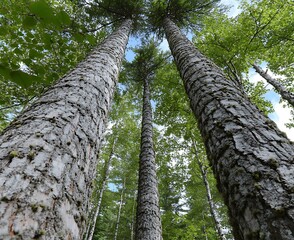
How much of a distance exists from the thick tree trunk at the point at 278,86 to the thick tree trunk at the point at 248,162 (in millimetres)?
7730

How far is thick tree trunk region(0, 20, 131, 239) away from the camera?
2.74ft

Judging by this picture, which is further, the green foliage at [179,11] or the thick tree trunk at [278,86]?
the thick tree trunk at [278,86]

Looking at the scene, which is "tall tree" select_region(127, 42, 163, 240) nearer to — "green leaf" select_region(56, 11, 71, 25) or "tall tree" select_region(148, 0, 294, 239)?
"tall tree" select_region(148, 0, 294, 239)

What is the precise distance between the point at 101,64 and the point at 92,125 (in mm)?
1196

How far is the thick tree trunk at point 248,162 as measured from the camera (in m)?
0.97

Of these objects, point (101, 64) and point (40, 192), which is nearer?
point (40, 192)

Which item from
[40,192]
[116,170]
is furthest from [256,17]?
[116,170]

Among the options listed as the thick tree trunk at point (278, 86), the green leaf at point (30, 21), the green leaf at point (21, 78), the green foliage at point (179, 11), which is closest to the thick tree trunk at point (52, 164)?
the green leaf at point (21, 78)

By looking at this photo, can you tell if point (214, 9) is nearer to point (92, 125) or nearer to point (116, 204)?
point (92, 125)

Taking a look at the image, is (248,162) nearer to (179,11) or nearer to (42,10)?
(42,10)

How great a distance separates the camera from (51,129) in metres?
1.30

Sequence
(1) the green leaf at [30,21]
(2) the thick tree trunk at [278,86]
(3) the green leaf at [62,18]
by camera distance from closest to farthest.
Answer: (3) the green leaf at [62,18] < (1) the green leaf at [30,21] < (2) the thick tree trunk at [278,86]

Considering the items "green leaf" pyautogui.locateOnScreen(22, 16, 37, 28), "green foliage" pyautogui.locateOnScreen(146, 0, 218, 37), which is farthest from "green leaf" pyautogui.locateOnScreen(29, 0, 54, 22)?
"green foliage" pyautogui.locateOnScreen(146, 0, 218, 37)

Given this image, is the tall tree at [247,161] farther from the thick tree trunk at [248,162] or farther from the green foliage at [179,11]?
the green foliage at [179,11]
